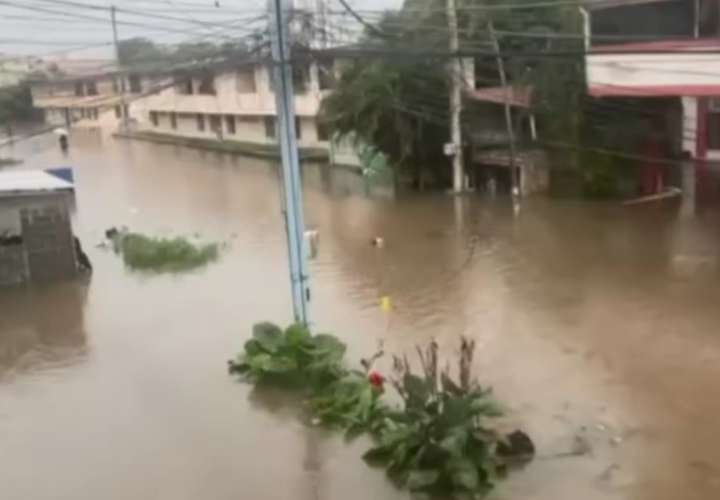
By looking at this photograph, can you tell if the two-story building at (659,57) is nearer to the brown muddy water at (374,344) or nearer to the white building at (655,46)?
the white building at (655,46)

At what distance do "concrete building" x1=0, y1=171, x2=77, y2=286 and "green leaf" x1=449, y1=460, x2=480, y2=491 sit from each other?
1025cm

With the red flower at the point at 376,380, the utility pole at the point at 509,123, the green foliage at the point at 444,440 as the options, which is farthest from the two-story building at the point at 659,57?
the green foliage at the point at 444,440

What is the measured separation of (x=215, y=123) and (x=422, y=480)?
32.3 m

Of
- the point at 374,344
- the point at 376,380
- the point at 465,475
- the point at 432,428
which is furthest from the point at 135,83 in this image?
the point at 465,475

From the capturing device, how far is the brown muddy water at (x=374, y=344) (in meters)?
8.24

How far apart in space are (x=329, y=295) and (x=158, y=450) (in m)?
5.61

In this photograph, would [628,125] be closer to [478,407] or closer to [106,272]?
[106,272]

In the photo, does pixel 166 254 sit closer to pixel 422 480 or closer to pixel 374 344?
pixel 374 344

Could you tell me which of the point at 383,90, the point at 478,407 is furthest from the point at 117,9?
the point at 383,90

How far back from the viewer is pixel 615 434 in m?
8.56

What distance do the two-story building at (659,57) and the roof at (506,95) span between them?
1802mm

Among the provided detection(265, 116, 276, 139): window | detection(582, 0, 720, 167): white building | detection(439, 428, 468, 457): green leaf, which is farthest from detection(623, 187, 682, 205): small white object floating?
detection(265, 116, 276, 139): window

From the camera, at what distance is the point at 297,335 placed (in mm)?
10539

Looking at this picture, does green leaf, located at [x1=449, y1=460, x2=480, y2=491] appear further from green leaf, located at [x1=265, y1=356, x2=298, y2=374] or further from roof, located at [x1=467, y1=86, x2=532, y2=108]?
roof, located at [x1=467, y1=86, x2=532, y2=108]
